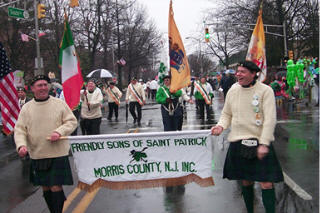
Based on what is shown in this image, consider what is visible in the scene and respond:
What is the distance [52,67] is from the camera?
41094 mm

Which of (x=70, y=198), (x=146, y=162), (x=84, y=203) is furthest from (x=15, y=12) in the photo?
(x=146, y=162)

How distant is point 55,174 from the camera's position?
14.0 ft

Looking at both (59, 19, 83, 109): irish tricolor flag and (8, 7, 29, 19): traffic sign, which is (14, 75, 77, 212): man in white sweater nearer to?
(59, 19, 83, 109): irish tricolor flag

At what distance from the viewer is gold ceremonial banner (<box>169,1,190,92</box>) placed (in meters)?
6.30

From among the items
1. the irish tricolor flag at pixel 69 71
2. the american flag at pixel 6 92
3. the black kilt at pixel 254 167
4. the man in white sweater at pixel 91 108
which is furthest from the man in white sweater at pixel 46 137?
the man in white sweater at pixel 91 108

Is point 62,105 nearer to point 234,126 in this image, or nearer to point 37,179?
point 37,179

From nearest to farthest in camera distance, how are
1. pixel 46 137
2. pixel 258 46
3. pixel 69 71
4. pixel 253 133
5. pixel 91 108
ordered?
1. pixel 253 133
2. pixel 46 137
3. pixel 69 71
4. pixel 258 46
5. pixel 91 108

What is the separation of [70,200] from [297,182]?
3.34 metres

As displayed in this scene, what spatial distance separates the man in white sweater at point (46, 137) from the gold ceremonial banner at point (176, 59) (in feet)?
8.35

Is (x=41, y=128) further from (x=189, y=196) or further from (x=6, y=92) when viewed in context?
(x=6, y=92)

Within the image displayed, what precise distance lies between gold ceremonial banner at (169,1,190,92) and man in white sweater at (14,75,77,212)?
255cm

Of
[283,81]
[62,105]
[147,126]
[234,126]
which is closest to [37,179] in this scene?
[62,105]

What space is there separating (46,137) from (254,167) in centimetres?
229

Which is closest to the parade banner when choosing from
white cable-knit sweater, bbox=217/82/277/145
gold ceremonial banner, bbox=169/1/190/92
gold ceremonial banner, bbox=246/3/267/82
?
white cable-knit sweater, bbox=217/82/277/145
